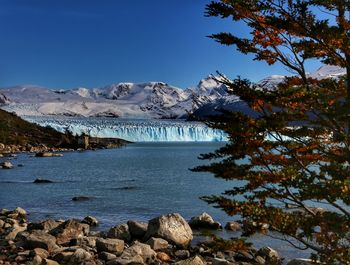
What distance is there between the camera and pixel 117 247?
18.3 metres

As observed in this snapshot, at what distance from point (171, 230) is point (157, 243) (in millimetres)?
1383

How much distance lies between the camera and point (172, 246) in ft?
65.9

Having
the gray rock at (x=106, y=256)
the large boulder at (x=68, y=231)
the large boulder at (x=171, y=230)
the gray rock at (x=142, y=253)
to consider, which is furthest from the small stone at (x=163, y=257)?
the large boulder at (x=68, y=231)

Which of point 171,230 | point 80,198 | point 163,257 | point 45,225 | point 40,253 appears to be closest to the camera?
point 40,253

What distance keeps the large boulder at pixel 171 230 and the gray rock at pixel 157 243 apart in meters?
A: 0.68

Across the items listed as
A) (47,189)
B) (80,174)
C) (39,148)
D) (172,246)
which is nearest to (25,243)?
(172,246)

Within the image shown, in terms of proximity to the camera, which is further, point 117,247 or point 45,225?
point 45,225

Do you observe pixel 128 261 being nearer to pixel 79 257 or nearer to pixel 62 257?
pixel 79 257

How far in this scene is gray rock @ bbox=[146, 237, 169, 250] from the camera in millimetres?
19125

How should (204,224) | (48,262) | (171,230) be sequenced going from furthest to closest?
(204,224) < (171,230) < (48,262)

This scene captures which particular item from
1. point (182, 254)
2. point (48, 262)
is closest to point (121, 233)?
point (182, 254)

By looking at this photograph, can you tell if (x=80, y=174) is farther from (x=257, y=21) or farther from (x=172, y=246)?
(x=257, y=21)

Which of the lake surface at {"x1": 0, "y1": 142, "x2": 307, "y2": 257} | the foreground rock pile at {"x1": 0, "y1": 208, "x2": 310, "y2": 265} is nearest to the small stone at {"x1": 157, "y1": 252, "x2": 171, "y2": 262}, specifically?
the foreground rock pile at {"x1": 0, "y1": 208, "x2": 310, "y2": 265}

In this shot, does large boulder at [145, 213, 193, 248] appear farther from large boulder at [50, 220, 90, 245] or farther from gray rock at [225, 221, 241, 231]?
gray rock at [225, 221, 241, 231]
